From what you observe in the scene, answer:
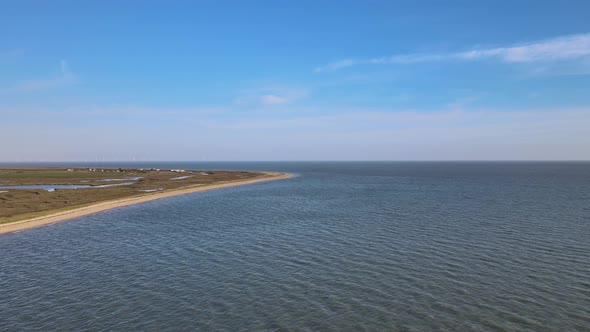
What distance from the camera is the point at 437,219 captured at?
5553cm

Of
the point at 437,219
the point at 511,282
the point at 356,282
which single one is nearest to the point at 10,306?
the point at 356,282

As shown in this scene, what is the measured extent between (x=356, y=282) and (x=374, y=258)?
711 cm

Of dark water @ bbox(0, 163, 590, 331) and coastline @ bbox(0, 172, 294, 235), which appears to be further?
coastline @ bbox(0, 172, 294, 235)

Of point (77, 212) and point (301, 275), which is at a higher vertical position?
point (77, 212)

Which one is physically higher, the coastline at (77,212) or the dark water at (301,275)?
the coastline at (77,212)

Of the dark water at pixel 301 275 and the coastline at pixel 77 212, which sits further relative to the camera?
the coastline at pixel 77 212

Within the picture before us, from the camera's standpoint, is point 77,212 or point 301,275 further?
point 77,212

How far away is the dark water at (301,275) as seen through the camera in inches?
862

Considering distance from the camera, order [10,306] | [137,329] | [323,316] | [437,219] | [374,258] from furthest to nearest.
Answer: [437,219], [374,258], [10,306], [323,316], [137,329]

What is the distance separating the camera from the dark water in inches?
862

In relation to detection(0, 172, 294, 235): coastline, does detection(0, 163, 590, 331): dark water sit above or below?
below

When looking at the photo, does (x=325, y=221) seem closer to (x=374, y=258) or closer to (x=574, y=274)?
(x=374, y=258)

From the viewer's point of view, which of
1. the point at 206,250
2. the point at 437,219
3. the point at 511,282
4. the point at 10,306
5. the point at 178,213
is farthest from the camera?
the point at 178,213

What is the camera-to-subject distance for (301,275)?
98.3 ft
